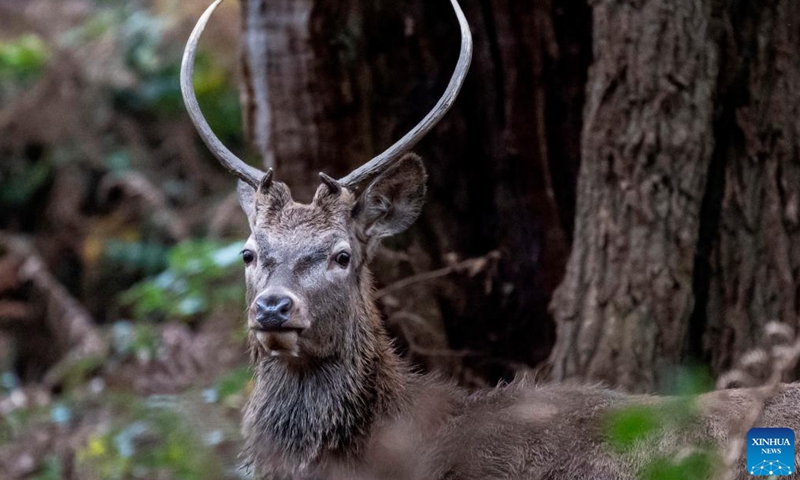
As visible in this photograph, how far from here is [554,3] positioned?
744cm

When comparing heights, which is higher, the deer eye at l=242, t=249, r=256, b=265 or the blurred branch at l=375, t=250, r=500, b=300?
the deer eye at l=242, t=249, r=256, b=265

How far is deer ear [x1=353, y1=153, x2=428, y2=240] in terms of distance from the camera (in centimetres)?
604

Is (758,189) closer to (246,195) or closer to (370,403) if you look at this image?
(370,403)

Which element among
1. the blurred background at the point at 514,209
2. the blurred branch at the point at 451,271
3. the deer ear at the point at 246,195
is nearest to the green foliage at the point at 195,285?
the blurred background at the point at 514,209

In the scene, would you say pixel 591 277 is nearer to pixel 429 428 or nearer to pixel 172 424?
pixel 429 428

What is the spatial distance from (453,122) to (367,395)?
8.62 ft

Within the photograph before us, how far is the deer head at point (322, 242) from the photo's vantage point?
5.40 meters

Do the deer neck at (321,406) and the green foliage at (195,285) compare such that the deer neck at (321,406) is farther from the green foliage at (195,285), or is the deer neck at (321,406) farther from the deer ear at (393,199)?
the green foliage at (195,285)

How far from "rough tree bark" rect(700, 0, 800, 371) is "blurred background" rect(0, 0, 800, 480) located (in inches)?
0.4

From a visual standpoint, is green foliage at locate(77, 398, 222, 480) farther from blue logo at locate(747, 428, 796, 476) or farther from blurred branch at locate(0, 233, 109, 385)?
blue logo at locate(747, 428, 796, 476)

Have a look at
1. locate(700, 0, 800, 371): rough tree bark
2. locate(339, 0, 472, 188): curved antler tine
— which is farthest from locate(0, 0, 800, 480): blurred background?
locate(339, 0, 472, 188): curved antler tine

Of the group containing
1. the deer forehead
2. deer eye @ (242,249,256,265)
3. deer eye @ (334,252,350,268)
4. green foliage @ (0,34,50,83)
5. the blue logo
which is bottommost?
the blue logo

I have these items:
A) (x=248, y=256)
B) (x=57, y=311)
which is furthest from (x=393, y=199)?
(x=57, y=311)

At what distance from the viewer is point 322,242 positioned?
18.6ft
